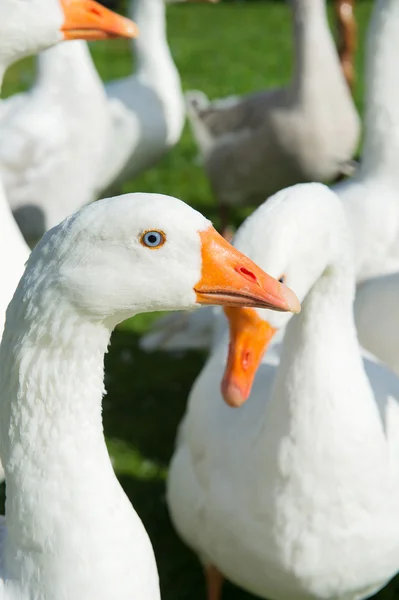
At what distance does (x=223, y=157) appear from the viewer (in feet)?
23.5

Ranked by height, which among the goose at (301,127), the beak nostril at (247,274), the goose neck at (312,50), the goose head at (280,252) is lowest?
the goose at (301,127)

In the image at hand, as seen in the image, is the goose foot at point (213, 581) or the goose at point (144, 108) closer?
the goose foot at point (213, 581)

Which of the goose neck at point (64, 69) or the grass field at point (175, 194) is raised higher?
the goose neck at point (64, 69)

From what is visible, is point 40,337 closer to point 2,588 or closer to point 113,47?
point 2,588

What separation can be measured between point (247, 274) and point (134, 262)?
0.27 m

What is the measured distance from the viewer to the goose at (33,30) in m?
3.69

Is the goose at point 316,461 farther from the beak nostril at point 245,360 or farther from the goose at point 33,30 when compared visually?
the goose at point 33,30

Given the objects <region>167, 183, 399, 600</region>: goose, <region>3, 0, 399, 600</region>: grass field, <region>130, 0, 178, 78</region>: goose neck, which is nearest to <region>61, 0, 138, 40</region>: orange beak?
<region>167, 183, 399, 600</region>: goose

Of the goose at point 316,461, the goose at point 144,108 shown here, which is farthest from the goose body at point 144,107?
the goose at point 316,461

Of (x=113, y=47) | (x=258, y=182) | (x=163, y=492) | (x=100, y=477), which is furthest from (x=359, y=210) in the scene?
(x=113, y=47)

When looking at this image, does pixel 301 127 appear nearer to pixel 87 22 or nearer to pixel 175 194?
pixel 175 194

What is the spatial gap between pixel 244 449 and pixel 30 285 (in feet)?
4.59

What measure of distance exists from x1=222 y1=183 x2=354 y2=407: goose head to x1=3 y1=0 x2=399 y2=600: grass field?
60.7 inches

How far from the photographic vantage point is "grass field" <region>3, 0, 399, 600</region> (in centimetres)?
457
